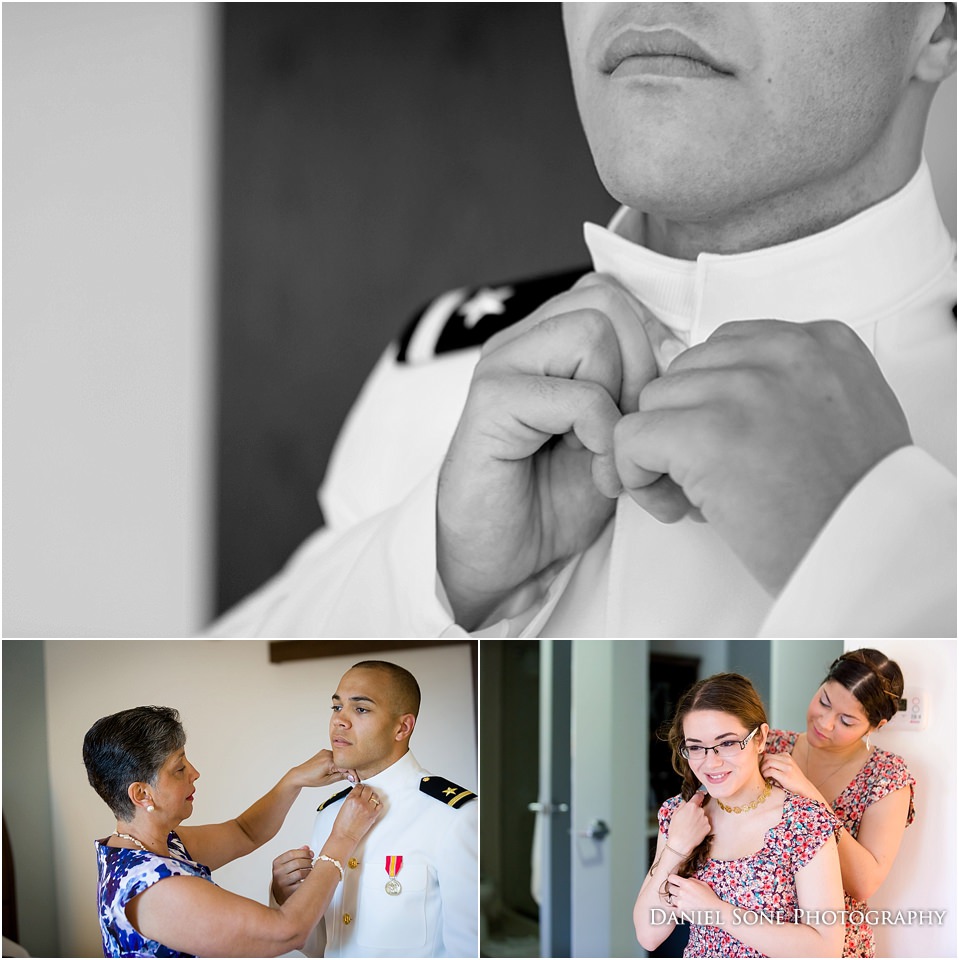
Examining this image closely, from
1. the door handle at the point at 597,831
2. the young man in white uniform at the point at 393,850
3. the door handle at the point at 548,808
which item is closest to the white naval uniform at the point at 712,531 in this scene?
the young man in white uniform at the point at 393,850

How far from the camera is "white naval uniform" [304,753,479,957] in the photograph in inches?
53.8

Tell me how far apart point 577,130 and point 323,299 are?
42cm

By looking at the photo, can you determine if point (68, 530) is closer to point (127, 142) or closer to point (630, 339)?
point (127, 142)

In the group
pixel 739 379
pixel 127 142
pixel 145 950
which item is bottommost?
pixel 145 950

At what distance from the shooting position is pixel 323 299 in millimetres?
1468

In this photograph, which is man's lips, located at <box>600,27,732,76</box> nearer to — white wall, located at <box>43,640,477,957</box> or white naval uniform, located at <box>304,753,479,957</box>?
white wall, located at <box>43,640,477,957</box>

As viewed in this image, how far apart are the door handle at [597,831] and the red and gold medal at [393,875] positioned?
0.60 meters

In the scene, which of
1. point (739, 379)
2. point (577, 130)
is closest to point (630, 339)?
point (739, 379)

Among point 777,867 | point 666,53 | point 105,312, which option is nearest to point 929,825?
point 777,867

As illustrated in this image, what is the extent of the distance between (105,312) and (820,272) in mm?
940

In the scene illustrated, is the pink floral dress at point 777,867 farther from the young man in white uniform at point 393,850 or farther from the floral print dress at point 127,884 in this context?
the floral print dress at point 127,884

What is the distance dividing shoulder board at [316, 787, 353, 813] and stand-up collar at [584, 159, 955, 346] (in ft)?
2.40

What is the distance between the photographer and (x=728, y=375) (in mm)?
1161

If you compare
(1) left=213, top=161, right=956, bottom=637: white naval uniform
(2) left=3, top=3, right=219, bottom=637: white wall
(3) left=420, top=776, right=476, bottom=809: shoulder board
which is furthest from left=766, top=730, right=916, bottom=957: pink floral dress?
(2) left=3, top=3, right=219, bottom=637: white wall
